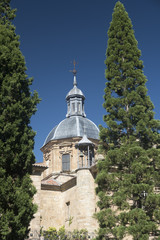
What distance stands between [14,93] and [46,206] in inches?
561

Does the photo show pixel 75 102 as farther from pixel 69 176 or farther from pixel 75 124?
pixel 69 176

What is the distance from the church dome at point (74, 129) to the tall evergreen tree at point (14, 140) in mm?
16059

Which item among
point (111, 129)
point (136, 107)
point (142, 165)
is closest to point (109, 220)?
point (142, 165)

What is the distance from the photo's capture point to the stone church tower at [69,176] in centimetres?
1928

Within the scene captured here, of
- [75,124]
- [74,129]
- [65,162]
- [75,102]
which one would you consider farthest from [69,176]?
[75,102]

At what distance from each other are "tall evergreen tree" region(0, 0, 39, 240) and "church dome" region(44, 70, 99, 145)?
15.1 metres

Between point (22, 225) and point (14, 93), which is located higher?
point (14, 93)

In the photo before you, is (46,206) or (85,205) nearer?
(85,205)

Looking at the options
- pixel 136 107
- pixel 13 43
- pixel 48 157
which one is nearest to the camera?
pixel 13 43

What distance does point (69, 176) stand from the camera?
25.0m

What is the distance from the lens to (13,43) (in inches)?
454

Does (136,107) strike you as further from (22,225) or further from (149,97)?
(22,225)

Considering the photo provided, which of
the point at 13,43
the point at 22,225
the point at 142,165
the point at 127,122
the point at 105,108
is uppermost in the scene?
the point at 13,43

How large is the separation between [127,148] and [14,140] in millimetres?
5508
